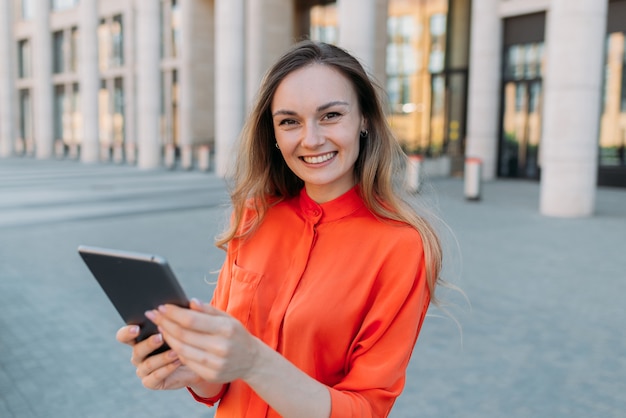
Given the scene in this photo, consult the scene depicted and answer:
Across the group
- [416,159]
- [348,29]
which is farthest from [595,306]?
[348,29]

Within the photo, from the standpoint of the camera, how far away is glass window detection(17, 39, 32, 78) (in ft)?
161

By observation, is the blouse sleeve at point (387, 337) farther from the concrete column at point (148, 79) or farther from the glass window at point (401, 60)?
the glass window at point (401, 60)

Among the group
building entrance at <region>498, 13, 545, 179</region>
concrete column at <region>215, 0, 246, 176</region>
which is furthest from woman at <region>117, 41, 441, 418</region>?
building entrance at <region>498, 13, 545, 179</region>

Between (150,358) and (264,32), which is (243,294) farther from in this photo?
(264,32)

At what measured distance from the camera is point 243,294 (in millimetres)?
1854

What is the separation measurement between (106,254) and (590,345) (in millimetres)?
4985

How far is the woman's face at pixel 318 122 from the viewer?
175 centimetres

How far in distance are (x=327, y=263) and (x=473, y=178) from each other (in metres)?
14.5

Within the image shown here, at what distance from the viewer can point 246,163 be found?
2.17 meters

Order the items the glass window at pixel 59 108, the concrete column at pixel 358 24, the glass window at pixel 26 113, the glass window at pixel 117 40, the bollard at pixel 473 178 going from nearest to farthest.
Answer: the bollard at pixel 473 178
the concrete column at pixel 358 24
the glass window at pixel 117 40
the glass window at pixel 59 108
the glass window at pixel 26 113

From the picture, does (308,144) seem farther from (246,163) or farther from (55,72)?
(55,72)

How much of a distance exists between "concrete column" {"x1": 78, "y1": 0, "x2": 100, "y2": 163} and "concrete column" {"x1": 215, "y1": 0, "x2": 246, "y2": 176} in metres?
12.6

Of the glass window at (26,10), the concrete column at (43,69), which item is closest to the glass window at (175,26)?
the concrete column at (43,69)

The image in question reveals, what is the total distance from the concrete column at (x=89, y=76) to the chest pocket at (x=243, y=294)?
111ft
